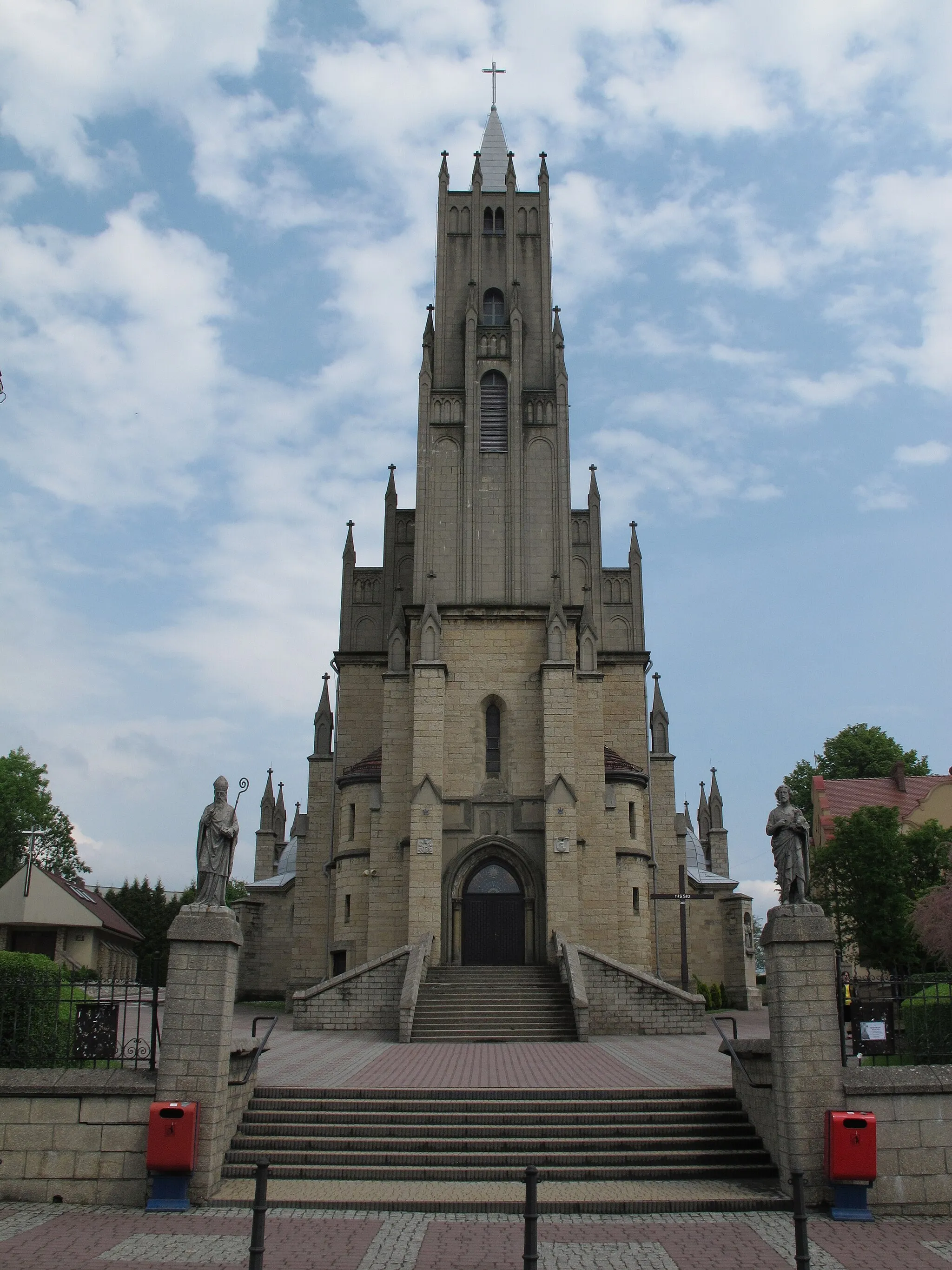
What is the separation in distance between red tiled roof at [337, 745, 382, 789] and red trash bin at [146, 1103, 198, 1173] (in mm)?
22790

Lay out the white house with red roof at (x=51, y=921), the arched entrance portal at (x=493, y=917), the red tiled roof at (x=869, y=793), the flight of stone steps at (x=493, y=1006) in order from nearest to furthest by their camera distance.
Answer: the flight of stone steps at (x=493, y=1006) → the arched entrance portal at (x=493, y=917) → the white house with red roof at (x=51, y=921) → the red tiled roof at (x=869, y=793)

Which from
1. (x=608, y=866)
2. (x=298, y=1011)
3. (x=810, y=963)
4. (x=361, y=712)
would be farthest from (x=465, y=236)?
(x=810, y=963)

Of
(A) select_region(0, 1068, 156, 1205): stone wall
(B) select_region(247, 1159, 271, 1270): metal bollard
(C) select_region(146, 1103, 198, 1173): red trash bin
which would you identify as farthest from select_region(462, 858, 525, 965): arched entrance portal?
(B) select_region(247, 1159, 271, 1270): metal bollard

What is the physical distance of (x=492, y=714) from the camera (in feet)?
111

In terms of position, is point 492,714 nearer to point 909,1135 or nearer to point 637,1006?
point 637,1006

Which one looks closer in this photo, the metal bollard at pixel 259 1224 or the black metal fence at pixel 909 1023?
the metal bollard at pixel 259 1224

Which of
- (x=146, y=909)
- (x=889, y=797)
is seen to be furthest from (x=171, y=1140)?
(x=146, y=909)

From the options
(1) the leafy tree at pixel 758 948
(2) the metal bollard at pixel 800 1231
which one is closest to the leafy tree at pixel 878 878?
(1) the leafy tree at pixel 758 948

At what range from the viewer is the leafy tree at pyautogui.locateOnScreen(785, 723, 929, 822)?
60688 millimetres

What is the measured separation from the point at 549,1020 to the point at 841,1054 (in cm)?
1440

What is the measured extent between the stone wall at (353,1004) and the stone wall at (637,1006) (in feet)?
16.3

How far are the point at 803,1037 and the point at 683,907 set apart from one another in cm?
2411

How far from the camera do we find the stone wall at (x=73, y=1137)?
11844mm

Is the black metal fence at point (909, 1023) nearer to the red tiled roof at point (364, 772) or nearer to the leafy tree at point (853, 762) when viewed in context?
the red tiled roof at point (364, 772)
